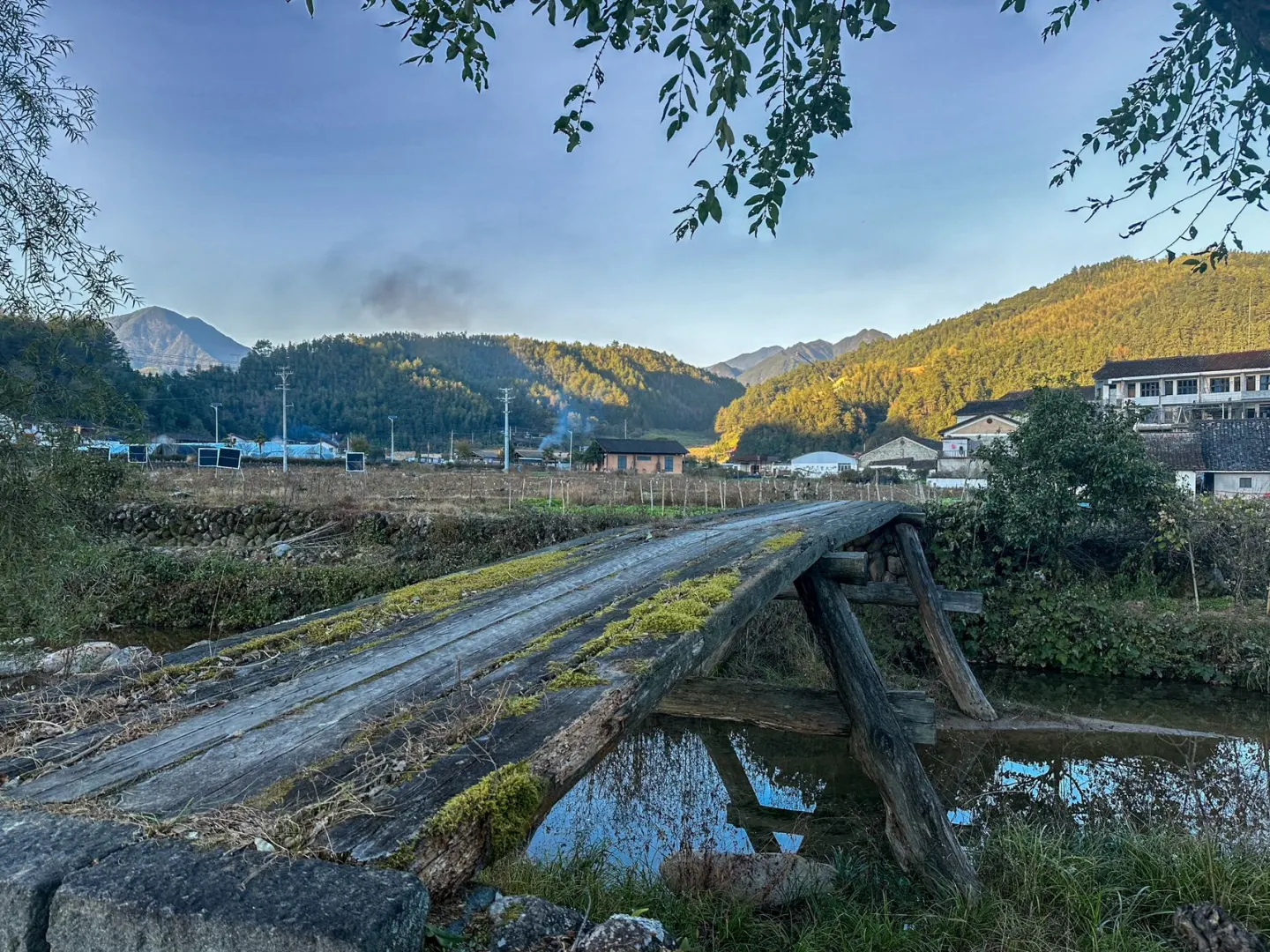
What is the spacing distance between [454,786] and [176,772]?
0.57 metres

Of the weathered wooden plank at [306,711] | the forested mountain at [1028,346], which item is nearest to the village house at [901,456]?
the forested mountain at [1028,346]

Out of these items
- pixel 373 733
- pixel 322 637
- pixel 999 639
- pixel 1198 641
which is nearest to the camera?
pixel 373 733

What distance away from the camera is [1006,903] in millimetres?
3551

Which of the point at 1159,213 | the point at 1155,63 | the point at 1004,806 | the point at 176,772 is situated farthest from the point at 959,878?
the point at 1155,63

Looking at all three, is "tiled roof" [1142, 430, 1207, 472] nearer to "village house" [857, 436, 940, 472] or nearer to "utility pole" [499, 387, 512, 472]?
"village house" [857, 436, 940, 472]

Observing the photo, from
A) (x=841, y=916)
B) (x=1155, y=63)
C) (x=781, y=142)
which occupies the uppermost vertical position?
(x=1155, y=63)

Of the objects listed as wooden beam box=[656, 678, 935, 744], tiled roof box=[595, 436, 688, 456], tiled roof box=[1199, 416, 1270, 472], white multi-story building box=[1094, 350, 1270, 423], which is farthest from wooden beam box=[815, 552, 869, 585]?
tiled roof box=[595, 436, 688, 456]

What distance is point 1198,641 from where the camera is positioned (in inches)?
378

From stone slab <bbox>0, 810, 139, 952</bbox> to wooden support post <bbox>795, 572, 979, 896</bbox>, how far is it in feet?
13.0

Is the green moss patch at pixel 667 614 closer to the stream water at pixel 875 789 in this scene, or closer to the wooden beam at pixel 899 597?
the stream water at pixel 875 789

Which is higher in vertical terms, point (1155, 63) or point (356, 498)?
point (1155, 63)

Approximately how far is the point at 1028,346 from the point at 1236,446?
2519 inches

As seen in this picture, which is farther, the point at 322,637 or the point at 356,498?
the point at 356,498

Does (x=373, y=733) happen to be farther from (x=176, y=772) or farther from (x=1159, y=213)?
(x=1159, y=213)
